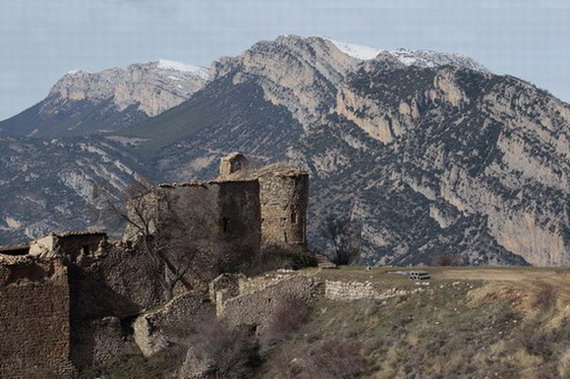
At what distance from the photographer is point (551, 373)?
2688 cm

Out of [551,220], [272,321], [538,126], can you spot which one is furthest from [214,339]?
[538,126]

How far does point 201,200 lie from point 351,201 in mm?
144021

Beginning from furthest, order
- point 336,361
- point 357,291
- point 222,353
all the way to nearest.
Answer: point 357,291 → point 222,353 → point 336,361

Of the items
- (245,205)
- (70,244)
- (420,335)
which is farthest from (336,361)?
(245,205)

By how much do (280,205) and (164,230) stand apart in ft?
15.1

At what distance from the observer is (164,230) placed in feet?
133

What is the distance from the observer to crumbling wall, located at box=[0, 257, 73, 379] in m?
36.2

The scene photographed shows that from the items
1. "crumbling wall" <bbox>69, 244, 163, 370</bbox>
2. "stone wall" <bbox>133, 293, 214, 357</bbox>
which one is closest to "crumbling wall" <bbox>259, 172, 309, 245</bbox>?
"stone wall" <bbox>133, 293, 214, 357</bbox>

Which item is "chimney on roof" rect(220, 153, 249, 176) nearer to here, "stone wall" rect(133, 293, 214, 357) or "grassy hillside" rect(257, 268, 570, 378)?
"stone wall" rect(133, 293, 214, 357)

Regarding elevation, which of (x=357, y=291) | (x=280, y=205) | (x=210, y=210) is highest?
(x=280, y=205)

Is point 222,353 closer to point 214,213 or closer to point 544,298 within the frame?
point 214,213

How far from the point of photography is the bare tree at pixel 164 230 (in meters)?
40.0

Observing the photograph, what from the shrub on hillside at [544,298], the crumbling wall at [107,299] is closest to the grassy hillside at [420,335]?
the shrub on hillside at [544,298]

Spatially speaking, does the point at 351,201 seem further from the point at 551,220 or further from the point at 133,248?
the point at 133,248
